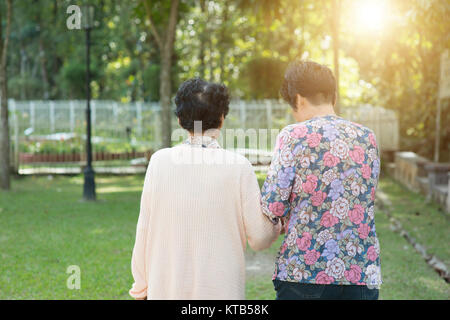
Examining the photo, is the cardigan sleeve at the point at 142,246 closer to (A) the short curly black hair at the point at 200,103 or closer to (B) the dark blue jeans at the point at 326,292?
(A) the short curly black hair at the point at 200,103

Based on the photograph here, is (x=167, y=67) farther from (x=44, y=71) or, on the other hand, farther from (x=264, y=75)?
(x=44, y=71)

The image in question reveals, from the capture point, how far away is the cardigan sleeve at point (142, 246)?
2896 millimetres

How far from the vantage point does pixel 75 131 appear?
21.6 m

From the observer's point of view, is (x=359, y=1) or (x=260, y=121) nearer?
(x=359, y=1)

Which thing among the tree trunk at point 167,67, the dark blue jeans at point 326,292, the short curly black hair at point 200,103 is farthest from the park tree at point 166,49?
the dark blue jeans at point 326,292

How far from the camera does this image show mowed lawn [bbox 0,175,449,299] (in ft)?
20.5

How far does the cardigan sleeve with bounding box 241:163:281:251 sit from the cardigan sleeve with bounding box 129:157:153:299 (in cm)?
45

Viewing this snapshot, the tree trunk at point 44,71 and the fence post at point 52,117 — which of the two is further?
the tree trunk at point 44,71

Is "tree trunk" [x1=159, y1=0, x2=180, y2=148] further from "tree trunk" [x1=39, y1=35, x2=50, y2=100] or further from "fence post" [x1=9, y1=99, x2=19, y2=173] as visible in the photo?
"tree trunk" [x1=39, y1=35, x2=50, y2=100]

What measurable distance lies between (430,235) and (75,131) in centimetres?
1514

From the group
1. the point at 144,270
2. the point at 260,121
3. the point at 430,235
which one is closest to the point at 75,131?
the point at 260,121

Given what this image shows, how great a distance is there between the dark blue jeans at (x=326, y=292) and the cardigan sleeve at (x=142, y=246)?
70 cm

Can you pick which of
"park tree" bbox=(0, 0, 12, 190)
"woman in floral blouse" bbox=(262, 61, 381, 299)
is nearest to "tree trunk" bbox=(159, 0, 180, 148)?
"park tree" bbox=(0, 0, 12, 190)
